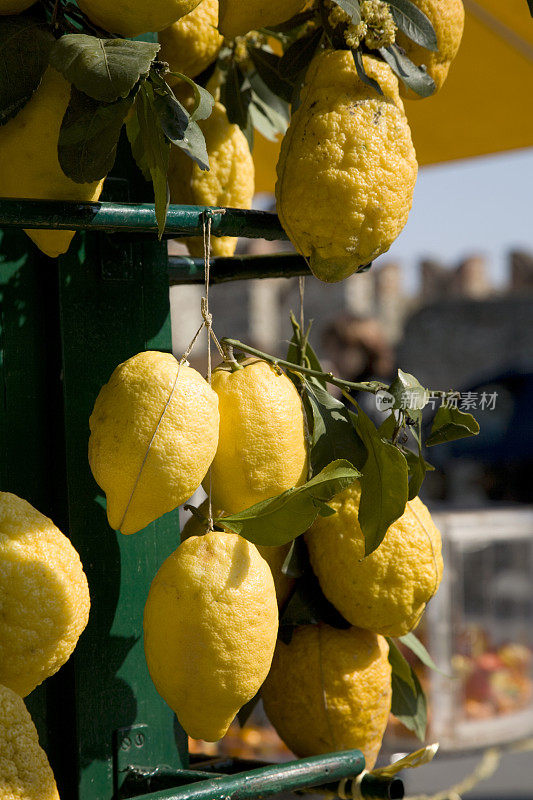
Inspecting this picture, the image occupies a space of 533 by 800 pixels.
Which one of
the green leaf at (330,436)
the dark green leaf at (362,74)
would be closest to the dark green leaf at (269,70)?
the dark green leaf at (362,74)

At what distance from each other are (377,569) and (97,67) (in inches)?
21.3

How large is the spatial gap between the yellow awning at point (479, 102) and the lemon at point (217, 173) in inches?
60.0

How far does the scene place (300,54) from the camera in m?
0.94

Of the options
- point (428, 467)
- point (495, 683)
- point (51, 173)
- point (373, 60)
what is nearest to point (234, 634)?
point (428, 467)

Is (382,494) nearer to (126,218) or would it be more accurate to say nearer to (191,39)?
(126,218)

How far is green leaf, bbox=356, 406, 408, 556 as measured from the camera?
2.80 ft

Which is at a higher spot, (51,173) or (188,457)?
(51,173)

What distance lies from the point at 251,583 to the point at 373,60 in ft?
1.61

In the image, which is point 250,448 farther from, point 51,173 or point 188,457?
point 51,173

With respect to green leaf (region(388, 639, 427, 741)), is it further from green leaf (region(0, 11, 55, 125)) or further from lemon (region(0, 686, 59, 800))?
green leaf (region(0, 11, 55, 125))

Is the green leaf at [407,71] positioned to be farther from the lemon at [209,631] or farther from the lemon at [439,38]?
the lemon at [209,631]

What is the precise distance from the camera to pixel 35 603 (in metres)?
0.70

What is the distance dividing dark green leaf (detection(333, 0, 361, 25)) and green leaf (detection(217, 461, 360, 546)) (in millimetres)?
389

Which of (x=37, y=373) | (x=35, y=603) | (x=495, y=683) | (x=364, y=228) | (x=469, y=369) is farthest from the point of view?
(x=469, y=369)
